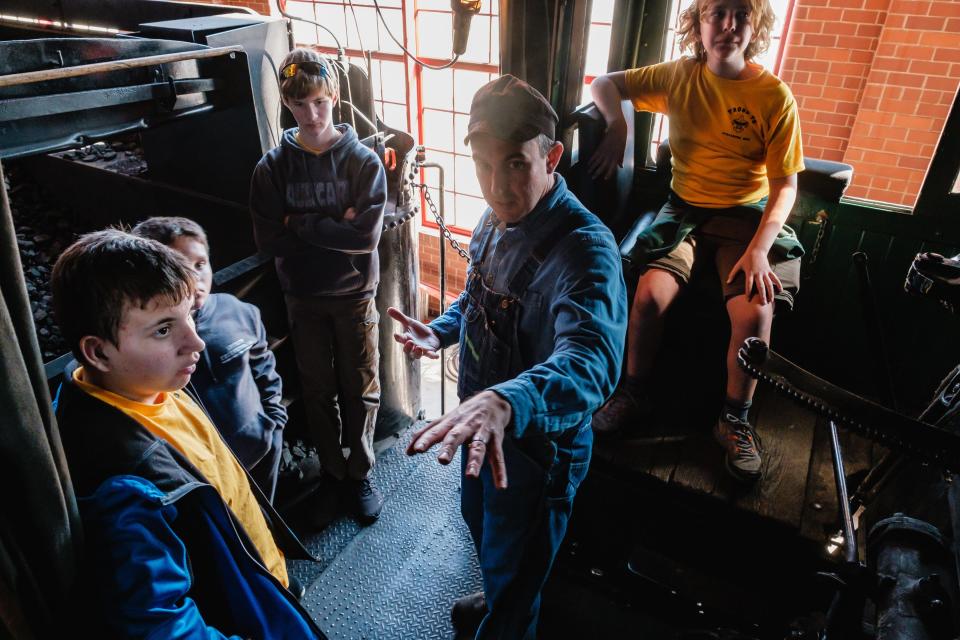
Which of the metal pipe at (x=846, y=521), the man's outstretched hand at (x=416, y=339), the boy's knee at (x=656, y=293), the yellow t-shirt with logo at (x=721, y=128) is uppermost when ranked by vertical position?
the yellow t-shirt with logo at (x=721, y=128)

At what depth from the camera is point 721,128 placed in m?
2.76

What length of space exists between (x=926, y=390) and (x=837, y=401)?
2.73 m

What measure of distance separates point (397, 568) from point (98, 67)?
2510mm

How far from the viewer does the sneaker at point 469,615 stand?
260 centimetres

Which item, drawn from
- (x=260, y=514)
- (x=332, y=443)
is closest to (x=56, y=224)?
(x=332, y=443)

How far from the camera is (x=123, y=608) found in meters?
1.11

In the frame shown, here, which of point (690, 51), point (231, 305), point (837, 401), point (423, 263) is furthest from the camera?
point (423, 263)

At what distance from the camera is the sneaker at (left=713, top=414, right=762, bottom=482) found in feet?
8.41

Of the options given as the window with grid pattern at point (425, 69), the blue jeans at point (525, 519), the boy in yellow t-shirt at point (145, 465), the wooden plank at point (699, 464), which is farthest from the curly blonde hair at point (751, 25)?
the window with grid pattern at point (425, 69)

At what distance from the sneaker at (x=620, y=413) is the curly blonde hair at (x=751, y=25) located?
1741 mm

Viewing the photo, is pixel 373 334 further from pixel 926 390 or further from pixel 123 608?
pixel 926 390

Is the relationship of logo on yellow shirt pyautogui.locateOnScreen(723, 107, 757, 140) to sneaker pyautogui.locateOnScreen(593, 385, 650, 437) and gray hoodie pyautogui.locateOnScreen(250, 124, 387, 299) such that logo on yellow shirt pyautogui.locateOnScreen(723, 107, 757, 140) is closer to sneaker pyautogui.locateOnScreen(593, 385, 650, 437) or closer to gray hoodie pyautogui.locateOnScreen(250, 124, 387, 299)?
sneaker pyautogui.locateOnScreen(593, 385, 650, 437)

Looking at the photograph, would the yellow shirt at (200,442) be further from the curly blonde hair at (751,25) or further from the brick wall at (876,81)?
the brick wall at (876,81)

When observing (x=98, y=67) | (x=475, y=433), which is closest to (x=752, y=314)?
(x=475, y=433)
